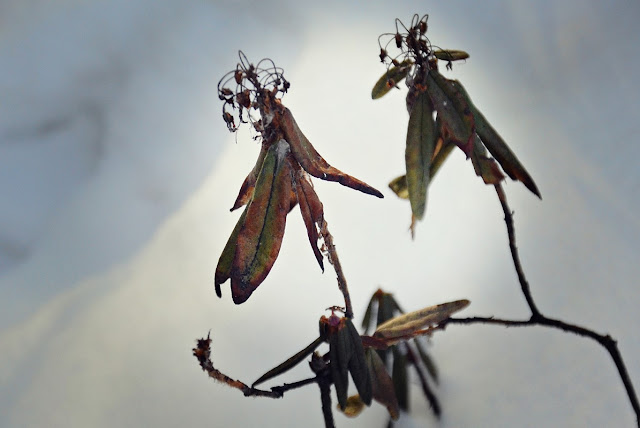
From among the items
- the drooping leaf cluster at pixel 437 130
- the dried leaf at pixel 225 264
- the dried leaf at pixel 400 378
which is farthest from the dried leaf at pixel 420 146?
the dried leaf at pixel 400 378

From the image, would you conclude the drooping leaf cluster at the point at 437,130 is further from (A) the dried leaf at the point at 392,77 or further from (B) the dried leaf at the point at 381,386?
(B) the dried leaf at the point at 381,386

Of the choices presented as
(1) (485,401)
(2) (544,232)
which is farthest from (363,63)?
(1) (485,401)

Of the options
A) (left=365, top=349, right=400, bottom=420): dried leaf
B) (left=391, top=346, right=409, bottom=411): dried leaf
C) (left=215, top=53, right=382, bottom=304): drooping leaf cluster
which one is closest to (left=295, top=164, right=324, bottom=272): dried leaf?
(left=215, top=53, right=382, bottom=304): drooping leaf cluster

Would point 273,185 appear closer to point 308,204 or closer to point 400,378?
point 308,204

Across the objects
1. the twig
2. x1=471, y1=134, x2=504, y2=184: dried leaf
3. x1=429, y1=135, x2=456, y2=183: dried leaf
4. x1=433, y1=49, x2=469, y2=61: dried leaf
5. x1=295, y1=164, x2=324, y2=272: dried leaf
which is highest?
x1=433, y1=49, x2=469, y2=61: dried leaf

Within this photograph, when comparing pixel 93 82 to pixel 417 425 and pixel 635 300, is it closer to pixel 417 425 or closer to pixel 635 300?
pixel 417 425

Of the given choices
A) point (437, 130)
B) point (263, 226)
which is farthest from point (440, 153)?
point (263, 226)

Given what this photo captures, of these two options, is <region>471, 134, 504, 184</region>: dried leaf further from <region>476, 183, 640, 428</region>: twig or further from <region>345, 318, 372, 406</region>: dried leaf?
<region>345, 318, 372, 406</region>: dried leaf
